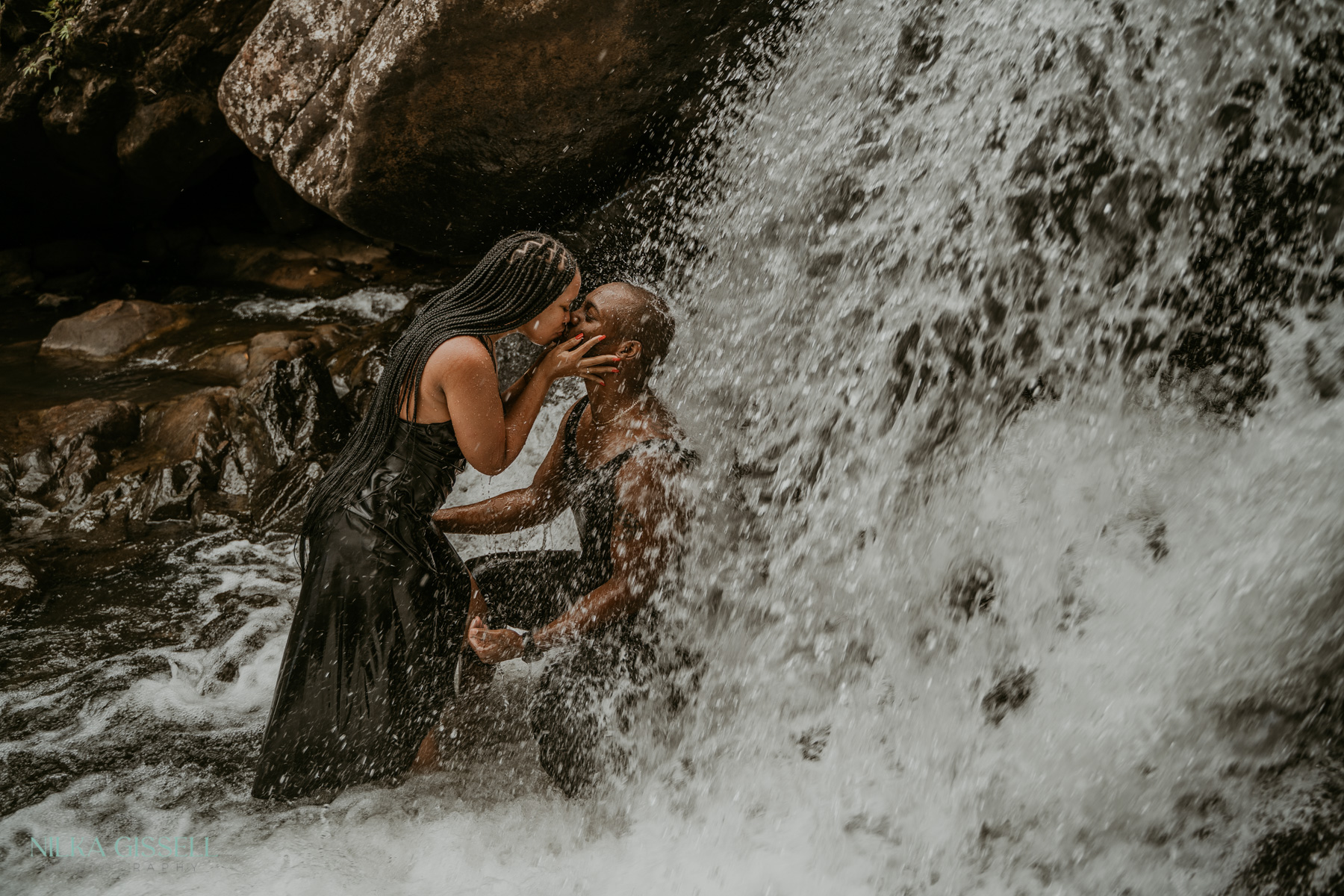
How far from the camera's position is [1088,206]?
3.05 m

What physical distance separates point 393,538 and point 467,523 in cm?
33

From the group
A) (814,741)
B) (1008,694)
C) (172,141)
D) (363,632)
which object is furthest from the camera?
(172,141)

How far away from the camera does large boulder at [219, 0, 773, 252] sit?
4.29 metres

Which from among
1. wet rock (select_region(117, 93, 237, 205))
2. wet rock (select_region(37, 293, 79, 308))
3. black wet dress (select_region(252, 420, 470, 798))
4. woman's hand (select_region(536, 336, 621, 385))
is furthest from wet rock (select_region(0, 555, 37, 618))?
wet rock (select_region(37, 293, 79, 308))

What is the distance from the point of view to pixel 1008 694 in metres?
2.72

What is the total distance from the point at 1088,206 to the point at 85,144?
796 centimetres

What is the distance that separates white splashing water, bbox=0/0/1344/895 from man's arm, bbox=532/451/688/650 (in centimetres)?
42

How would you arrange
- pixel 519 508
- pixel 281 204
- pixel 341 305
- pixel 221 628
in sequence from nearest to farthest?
pixel 519 508 → pixel 221 628 → pixel 341 305 → pixel 281 204

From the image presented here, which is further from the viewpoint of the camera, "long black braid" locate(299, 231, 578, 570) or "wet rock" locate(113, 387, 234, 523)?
"wet rock" locate(113, 387, 234, 523)

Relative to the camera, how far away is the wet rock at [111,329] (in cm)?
664

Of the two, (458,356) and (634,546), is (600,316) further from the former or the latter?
(634,546)

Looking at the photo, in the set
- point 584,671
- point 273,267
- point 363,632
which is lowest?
point 584,671

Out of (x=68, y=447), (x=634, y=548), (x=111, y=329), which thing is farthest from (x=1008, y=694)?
(x=111, y=329)

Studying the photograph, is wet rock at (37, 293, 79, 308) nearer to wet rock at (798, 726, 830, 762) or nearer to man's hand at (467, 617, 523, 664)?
man's hand at (467, 617, 523, 664)
